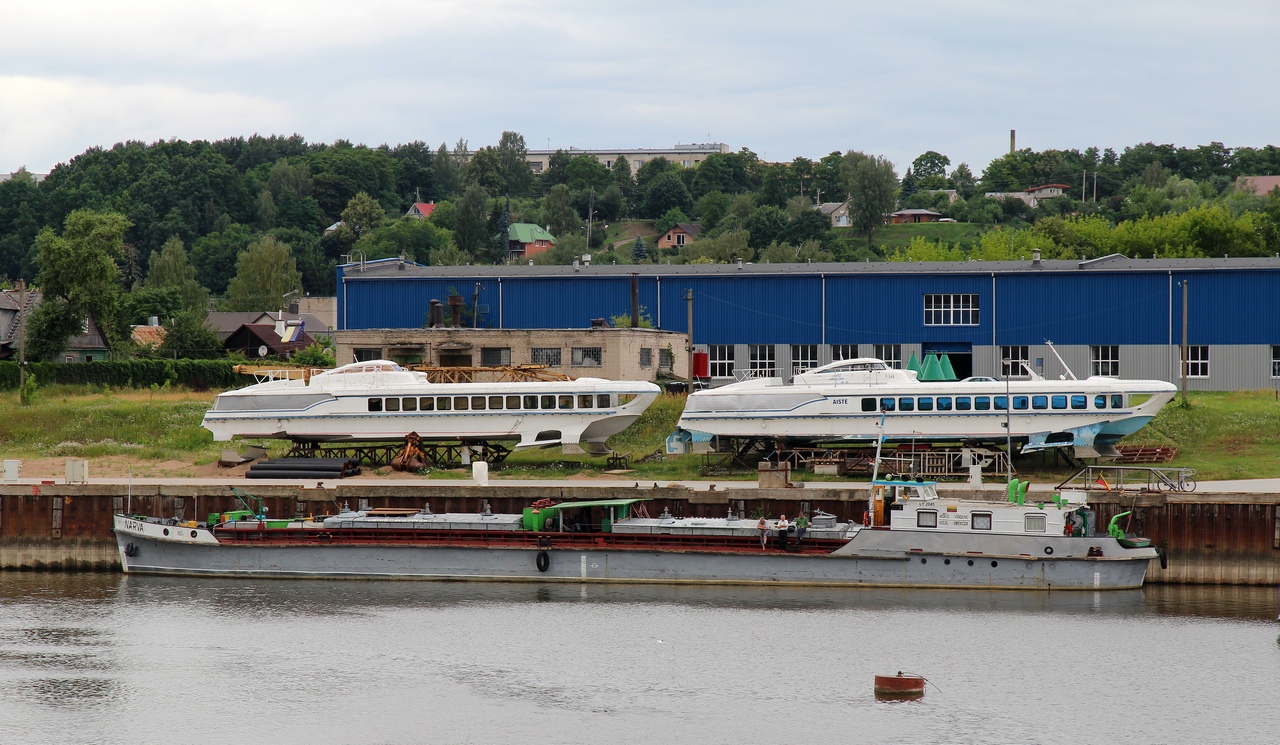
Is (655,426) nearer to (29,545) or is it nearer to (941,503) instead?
(941,503)

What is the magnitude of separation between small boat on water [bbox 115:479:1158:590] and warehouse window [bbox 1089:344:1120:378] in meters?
27.0

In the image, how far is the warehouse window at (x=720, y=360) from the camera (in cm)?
6944

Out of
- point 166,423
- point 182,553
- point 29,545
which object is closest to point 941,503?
point 182,553

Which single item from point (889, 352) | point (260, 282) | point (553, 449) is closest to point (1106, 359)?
point (889, 352)

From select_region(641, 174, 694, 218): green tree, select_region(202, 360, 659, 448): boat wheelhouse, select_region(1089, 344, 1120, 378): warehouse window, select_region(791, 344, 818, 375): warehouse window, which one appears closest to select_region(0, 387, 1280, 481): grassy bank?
select_region(202, 360, 659, 448): boat wheelhouse

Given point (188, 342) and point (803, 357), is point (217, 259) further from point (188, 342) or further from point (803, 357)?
point (803, 357)

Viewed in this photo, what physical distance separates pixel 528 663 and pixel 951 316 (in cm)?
3995

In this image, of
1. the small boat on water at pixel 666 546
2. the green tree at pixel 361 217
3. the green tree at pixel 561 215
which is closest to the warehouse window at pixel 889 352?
the small boat on water at pixel 666 546

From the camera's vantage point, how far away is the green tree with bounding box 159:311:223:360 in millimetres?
86875

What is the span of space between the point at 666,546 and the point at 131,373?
4001 cm

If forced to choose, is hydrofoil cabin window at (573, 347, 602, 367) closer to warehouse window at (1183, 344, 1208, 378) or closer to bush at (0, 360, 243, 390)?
bush at (0, 360, 243, 390)

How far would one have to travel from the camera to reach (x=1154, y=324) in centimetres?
6544

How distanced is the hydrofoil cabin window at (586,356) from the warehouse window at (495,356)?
352 cm

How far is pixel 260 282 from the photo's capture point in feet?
428
